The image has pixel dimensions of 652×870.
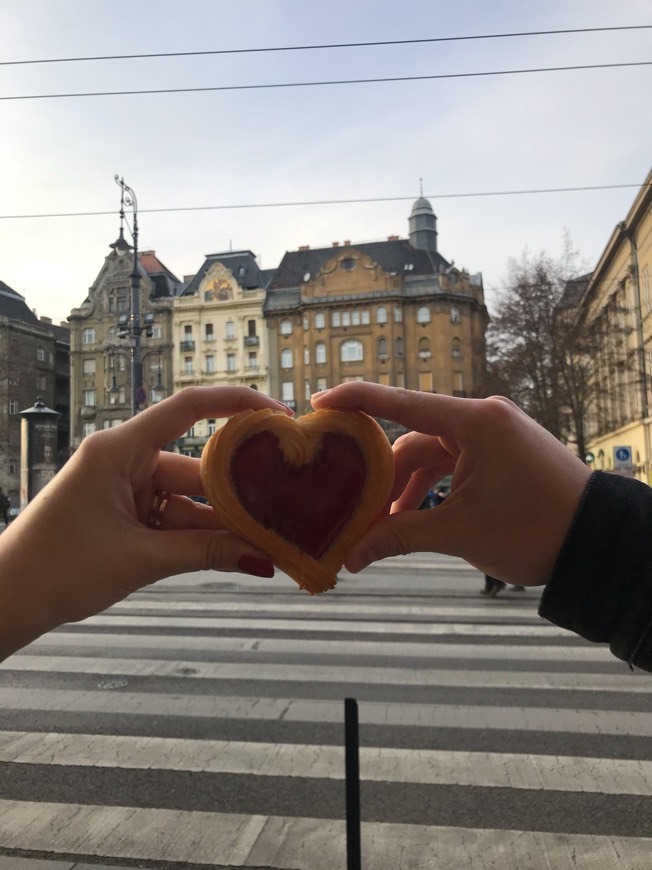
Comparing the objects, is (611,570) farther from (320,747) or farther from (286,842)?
(320,747)

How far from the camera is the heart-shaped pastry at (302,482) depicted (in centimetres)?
150

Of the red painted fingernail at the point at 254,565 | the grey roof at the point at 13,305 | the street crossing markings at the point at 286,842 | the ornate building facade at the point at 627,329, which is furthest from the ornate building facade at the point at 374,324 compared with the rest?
the red painted fingernail at the point at 254,565

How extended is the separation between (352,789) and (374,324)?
49.1 m

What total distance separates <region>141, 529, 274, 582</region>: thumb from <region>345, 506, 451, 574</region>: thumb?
212 millimetres

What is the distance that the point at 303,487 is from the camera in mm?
1535

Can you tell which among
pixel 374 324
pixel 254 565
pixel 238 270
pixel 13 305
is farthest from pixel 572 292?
pixel 238 270

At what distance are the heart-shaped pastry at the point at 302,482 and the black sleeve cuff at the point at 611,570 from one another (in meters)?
0.41

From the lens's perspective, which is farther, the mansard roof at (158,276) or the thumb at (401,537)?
the mansard roof at (158,276)

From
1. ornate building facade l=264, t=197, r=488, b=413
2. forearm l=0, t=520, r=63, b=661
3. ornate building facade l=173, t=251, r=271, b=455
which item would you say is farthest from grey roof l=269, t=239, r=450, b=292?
forearm l=0, t=520, r=63, b=661

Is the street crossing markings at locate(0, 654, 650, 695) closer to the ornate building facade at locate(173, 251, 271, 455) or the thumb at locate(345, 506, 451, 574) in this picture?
the thumb at locate(345, 506, 451, 574)

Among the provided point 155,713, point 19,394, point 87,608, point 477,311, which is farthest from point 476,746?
point 477,311

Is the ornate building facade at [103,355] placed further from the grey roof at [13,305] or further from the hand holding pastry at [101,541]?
the hand holding pastry at [101,541]

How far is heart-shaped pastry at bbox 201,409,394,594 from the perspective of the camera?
59.2 inches

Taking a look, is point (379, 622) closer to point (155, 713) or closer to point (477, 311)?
point (155, 713)
